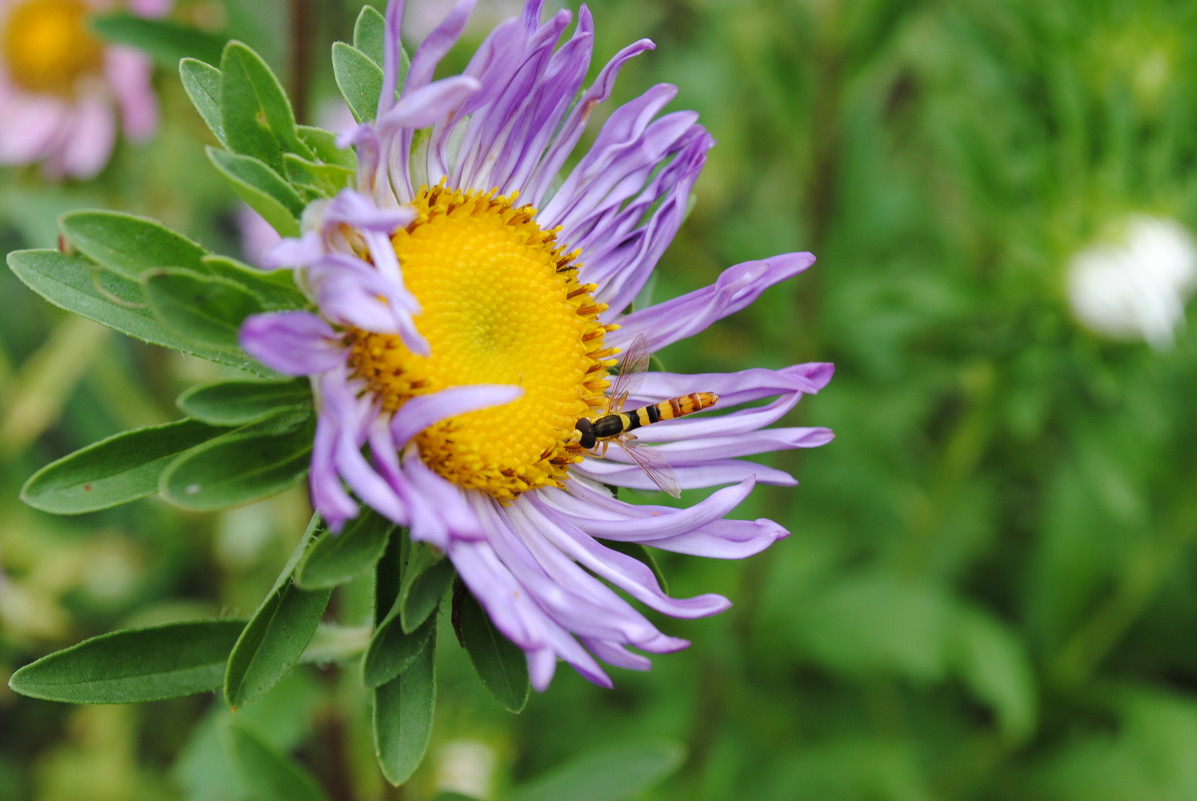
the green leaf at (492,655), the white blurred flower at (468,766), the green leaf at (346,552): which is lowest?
the white blurred flower at (468,766)

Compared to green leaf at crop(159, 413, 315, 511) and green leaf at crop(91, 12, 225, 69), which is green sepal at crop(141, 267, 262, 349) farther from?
green leaf at crop(91, 12, 225, 69)

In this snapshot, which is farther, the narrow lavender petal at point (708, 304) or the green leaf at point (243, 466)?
the narrow lavender petal at point (708, 304)

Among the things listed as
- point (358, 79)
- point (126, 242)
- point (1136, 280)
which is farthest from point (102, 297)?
point (1136, 280)

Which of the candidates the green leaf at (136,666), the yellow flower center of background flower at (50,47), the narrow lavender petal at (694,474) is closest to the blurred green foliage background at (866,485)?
the yellow flower center of background flower at (50,47)

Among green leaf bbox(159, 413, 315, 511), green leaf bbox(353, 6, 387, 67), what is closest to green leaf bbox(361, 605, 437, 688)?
green leaf bbox(159, 413, 315, 511)

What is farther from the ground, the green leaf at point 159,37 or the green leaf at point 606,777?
the green leaf at point 159,37

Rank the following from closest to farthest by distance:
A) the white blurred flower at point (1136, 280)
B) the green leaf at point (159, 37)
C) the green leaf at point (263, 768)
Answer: the green leaf at point (263, 768), the green leaf at point (159, 37), the white blurred flower at point (1136, 280)

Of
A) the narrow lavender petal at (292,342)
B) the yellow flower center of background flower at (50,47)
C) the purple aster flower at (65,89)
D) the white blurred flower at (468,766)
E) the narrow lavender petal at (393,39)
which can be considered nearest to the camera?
the narrow lavender petal at (292,342)

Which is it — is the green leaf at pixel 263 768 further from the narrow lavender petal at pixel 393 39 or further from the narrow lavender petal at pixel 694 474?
the narrow lavender petal at pixel 393 39
